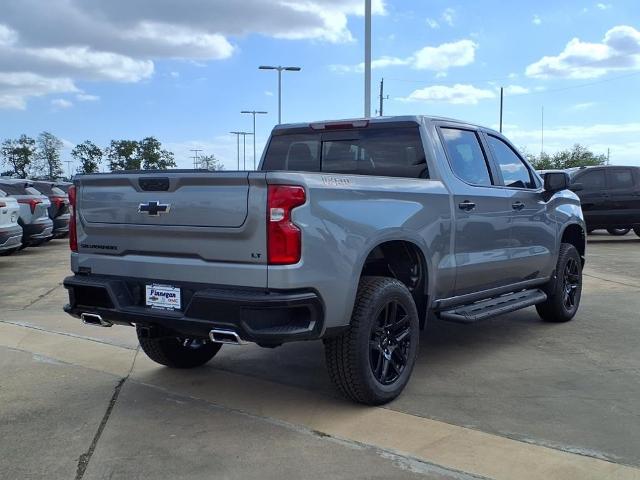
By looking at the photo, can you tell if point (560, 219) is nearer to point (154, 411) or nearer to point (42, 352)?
point (154, 411)

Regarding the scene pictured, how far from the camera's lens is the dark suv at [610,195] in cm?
1514

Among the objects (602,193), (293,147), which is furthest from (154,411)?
(602,193)

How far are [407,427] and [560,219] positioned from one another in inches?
148

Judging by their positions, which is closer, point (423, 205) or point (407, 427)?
point (407, 427)

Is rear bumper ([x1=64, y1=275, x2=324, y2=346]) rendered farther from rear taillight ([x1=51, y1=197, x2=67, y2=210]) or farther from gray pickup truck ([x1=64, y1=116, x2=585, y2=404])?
rear taillight ([x1=51, y1=197, x2=67, y2=210])

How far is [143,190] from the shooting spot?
407 centimetres

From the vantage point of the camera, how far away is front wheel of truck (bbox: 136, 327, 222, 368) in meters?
5.09

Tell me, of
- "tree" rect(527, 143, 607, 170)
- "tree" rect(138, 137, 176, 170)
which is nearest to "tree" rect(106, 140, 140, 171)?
"tree" rect(138, 137, 176, 170)

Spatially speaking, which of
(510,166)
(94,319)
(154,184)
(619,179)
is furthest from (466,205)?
(619,179)

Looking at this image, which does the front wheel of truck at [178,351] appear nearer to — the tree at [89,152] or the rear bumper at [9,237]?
the rear bumper at [9,237]

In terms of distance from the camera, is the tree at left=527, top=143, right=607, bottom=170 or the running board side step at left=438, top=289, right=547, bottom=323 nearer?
the running board side step at left=438, top=289, right=547, bottom=323

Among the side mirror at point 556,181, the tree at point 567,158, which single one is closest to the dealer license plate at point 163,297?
the side mirror at point 556,181

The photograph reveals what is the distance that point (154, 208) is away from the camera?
399 cm

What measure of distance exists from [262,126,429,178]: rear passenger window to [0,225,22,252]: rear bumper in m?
6.79
